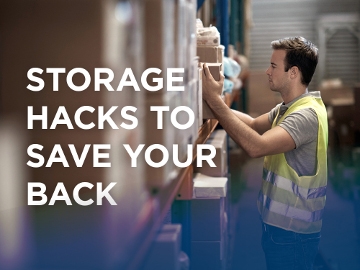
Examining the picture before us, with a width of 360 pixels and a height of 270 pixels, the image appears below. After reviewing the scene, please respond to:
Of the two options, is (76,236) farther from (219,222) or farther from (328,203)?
(328,203)

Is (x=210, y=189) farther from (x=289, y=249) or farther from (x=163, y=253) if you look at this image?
(x=163, y=253)

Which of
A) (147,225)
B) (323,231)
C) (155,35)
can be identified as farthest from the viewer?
(323,231)

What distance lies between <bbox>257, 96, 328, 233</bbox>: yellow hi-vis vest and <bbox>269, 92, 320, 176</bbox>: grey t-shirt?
0.02 metres

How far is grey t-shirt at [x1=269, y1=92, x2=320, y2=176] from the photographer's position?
8.00 ft

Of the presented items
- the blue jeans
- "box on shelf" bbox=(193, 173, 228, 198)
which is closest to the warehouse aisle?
"box on shelf" bbox=(193, 173, 228, 198)

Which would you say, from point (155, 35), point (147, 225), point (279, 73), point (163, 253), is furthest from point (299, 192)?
point (155, 35)

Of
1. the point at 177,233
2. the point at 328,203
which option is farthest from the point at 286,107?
the point at 328,203

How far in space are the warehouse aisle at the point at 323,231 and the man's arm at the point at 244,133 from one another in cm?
168

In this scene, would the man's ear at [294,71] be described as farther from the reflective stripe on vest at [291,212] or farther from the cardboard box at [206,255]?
the cardboard box at [206,255]

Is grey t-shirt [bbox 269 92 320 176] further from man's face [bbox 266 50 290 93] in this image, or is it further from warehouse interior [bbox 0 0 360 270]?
warehouse interior [bbox 0 0 360 270]

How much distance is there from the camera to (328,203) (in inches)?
248

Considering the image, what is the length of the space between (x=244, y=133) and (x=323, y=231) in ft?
10.3

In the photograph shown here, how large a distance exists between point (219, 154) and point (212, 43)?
1.04 m

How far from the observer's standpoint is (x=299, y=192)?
253 cm
